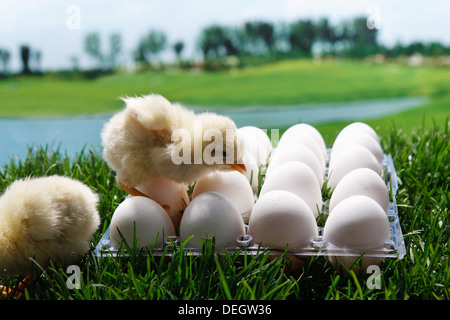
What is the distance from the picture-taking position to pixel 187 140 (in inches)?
39.2

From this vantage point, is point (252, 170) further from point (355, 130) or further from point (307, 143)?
point (355, 130)

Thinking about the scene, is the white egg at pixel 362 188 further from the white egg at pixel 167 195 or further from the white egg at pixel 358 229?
the white egg at pixel 167 195

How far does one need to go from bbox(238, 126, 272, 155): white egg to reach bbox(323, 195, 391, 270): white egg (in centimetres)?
54

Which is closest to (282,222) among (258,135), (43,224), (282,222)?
(282,222)

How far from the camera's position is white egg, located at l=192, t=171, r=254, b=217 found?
1093 millimetres

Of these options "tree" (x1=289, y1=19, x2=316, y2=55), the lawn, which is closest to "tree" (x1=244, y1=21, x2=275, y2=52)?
"tree" (x1=289, y1=19, x2=316, y2=55)

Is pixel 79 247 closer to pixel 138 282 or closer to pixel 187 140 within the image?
pixel 138 282

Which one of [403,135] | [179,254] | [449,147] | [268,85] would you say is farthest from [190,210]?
[268,85]

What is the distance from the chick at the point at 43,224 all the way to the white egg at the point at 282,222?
0.34 metres

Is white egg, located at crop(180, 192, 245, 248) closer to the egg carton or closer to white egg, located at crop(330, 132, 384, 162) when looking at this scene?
the egg carton

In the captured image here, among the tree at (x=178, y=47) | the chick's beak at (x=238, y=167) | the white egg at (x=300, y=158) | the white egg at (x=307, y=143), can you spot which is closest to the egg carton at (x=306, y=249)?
the chick's beak at (x=238, y=167)

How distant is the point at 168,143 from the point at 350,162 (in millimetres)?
454
